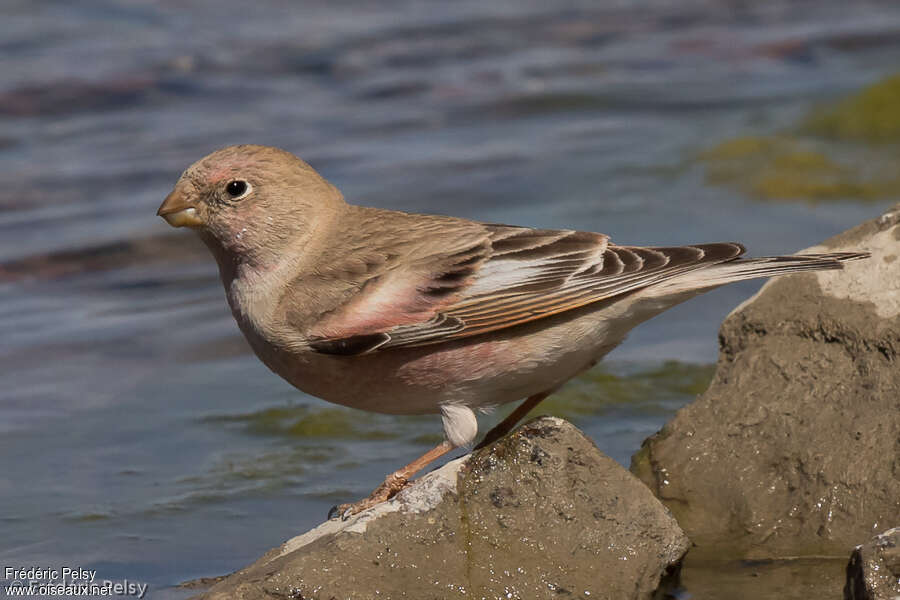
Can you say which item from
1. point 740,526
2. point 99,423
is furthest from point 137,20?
point 740,526

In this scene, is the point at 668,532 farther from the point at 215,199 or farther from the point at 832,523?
the point at 215,199

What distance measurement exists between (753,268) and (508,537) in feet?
4.63

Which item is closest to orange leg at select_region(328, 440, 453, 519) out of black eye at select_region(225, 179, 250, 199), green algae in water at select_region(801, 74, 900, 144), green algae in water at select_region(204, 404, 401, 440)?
black eye at select_region(225, 179, 250, 199)

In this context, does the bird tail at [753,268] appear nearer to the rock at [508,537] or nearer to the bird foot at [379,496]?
the rock at [508,537]

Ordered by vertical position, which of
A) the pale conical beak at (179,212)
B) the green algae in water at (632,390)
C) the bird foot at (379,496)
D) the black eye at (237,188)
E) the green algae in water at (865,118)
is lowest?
the green algae in water at (632,390)

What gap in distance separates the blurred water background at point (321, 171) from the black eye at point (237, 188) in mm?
1444

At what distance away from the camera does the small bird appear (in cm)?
527

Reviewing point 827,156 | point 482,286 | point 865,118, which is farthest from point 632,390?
point 865,118

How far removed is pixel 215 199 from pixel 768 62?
35.8ft

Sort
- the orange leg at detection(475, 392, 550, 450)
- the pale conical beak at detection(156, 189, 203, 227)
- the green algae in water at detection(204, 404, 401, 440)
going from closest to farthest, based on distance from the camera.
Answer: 1. the pale conical beak at detection(156, 189, 203, 227)
2. the orange leg at detection(475, 392, 550, 450)
3. the green algae in water at detection(204, 404, 401, 440)

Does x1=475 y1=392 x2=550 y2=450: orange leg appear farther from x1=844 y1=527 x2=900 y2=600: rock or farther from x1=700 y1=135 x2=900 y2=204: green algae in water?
x1=700 y1=135 x2=900 y2=204: green algae in water

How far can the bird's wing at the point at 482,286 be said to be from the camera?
207 inches

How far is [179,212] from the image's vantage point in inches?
224

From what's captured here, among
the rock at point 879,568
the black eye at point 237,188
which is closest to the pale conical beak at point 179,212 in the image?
the black eye at point 237,188
